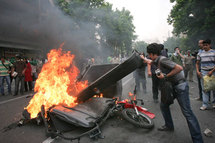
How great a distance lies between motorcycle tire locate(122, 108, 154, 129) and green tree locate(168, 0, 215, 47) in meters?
14.4

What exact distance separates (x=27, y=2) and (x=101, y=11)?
1478cm

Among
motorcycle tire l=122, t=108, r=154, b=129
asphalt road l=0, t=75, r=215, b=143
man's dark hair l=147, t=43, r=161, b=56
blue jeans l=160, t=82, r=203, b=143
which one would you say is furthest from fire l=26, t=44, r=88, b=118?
blue jeans l=160, t=82, r=203, b=143

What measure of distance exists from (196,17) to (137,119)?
17.2 metres

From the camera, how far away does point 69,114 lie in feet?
9.37

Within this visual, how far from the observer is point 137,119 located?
3.21 metres

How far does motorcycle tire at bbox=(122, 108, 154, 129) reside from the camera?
9.75ft

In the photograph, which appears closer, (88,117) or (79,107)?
(88,117)

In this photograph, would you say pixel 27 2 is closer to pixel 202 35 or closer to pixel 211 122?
pixel 211 122

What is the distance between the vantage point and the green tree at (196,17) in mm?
13518

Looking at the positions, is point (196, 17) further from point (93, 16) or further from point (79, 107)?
point (79, 107)

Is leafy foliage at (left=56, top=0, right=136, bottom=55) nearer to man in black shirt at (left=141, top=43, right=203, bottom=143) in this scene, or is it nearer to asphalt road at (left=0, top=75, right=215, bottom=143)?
asphalt road at (left=0, top=75, right=215, bottom=143)

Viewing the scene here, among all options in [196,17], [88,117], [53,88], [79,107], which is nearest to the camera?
[88,117]

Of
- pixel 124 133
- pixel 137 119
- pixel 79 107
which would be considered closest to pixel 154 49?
pixel 137 119

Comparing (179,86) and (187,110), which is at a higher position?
(179,86)
